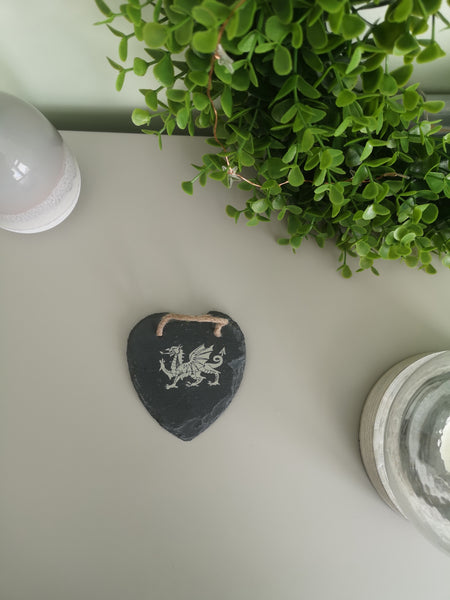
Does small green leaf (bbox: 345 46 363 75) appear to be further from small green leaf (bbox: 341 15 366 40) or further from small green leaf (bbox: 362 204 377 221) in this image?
small green leaf (bbox: 362 204 377 221)

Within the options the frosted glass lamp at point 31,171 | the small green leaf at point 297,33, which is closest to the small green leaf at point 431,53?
the small green leaf at point 297,33

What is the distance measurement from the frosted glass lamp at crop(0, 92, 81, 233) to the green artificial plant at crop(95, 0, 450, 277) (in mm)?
144

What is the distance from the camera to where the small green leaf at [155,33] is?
0.39 m

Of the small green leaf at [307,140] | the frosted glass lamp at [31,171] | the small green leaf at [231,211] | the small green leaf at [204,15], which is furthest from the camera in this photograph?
the small green leaf at [231,211]

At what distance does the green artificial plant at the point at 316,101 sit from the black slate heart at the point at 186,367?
0.57 ft

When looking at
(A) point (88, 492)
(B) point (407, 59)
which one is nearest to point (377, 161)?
(B) point (407, 59)

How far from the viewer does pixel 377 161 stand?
1.63 feet

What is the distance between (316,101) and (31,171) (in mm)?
362

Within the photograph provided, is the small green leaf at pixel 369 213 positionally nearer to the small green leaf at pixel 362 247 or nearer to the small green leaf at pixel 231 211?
the small green leaf at pixel 362 247

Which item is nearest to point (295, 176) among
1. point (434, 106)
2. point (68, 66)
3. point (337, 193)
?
point (337, 193)

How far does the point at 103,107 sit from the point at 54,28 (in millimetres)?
147

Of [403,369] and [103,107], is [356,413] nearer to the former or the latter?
[403,369]

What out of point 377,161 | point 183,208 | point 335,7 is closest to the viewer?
point 335,7

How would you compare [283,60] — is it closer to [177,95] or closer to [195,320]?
[177,95]
